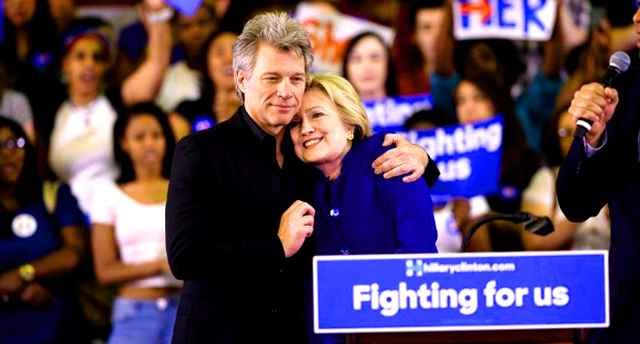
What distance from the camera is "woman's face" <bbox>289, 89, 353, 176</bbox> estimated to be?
3096mm

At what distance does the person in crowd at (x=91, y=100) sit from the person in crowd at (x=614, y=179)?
315 centimetres

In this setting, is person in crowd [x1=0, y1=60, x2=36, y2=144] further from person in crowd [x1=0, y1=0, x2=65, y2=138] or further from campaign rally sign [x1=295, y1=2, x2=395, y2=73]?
campaign rally sign [x1=295, y1=2, x2=395, y2=73]

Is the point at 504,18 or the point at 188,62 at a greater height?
the point at 504,18

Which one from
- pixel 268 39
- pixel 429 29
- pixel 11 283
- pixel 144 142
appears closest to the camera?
pixel 268 39

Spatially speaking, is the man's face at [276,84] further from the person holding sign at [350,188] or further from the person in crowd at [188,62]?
the person in crowd at [188,62]

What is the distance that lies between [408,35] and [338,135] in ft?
10.00

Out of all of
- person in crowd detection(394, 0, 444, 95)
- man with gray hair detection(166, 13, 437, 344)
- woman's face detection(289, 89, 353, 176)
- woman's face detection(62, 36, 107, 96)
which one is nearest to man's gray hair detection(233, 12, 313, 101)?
man with gray hair detection(166, 13, 437, 344)

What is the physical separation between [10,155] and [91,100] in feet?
1.77

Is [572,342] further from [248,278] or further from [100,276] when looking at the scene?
[100,276]

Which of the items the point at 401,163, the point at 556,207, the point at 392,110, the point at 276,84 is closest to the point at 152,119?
the point at 392,110

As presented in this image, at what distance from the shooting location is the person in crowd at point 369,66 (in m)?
5.86

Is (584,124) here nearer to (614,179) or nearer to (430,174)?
A: (614,179)

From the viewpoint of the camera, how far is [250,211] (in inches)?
116

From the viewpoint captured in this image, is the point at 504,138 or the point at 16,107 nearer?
the point at 16,107
